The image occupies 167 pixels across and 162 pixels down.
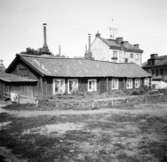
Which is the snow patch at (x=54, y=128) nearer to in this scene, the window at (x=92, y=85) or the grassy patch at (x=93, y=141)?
the grassy patch at (x=93, y=141)

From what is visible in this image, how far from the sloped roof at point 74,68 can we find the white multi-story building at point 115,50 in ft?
38.3

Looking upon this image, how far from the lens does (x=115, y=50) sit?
4678cm

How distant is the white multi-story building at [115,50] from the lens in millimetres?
46031

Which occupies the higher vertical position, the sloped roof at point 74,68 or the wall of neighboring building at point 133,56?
the wall of neighboring building at point 133,56

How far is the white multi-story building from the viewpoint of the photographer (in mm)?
46031

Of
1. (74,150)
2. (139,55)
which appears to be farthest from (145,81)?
(74,150)

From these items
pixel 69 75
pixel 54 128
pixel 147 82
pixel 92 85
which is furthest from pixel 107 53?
pixel 54 128

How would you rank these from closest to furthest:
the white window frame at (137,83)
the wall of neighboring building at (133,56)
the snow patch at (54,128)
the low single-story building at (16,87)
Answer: the snow patch at (54,128) < the low single-story building at (16,87) < the white window frame at (137,83) < the wall of neighboring building at (133,56)

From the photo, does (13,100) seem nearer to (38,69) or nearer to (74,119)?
(38,69)

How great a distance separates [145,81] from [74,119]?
26.7m

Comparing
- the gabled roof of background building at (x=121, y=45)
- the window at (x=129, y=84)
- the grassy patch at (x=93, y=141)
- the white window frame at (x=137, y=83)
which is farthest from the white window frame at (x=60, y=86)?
the gabled roof of background building at (x=121, y=45)

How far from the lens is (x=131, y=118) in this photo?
13.4m

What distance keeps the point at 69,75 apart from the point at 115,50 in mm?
26630

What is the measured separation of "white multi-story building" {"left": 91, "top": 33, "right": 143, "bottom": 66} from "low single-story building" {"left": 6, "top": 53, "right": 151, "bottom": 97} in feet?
45.5
